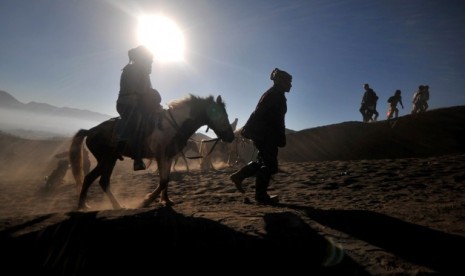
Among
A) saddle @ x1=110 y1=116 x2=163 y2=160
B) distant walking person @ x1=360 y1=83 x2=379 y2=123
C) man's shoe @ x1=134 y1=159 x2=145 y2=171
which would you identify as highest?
distant walking person @ x1=360 y1=83 x2=379 y2=123

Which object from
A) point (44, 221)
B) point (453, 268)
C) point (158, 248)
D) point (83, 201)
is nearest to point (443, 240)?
point (453, 268)

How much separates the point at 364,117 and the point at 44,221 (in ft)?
63.0

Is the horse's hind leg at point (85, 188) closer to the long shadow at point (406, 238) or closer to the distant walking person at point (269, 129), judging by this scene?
the distant walking person at point (269, 129)

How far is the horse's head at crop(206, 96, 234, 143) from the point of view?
6164mm

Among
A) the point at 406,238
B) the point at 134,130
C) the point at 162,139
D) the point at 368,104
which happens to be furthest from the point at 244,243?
the point at 368,104

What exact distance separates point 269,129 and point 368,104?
50.2 feet

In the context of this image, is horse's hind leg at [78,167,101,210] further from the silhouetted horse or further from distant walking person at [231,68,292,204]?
distant walking person at [231,68,292,204]

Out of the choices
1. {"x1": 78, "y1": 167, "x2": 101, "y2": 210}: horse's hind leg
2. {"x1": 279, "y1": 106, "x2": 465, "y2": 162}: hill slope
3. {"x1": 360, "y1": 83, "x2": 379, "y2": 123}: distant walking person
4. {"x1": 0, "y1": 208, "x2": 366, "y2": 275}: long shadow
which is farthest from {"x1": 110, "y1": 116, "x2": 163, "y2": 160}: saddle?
{"x1": 360, "y1": 83, "x2": 379, "y2": 123}: distant walking person

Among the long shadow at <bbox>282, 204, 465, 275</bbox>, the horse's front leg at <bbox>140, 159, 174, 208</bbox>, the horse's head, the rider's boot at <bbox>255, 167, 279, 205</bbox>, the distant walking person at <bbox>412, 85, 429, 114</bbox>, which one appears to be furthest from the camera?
the distant walking person at <bbox>412, 85, 429, 114</bbox>

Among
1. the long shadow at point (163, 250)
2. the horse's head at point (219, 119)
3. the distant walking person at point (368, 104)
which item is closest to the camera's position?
the long shadow at point (163, 250)

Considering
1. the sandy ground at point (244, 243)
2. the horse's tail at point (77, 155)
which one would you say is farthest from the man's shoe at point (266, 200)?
the horse's tail at point (77, 155)

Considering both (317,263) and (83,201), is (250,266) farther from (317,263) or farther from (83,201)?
(83,201)

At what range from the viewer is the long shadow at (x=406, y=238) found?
7.30 feet

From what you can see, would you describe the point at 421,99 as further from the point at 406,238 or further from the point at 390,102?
the point at 406,238
